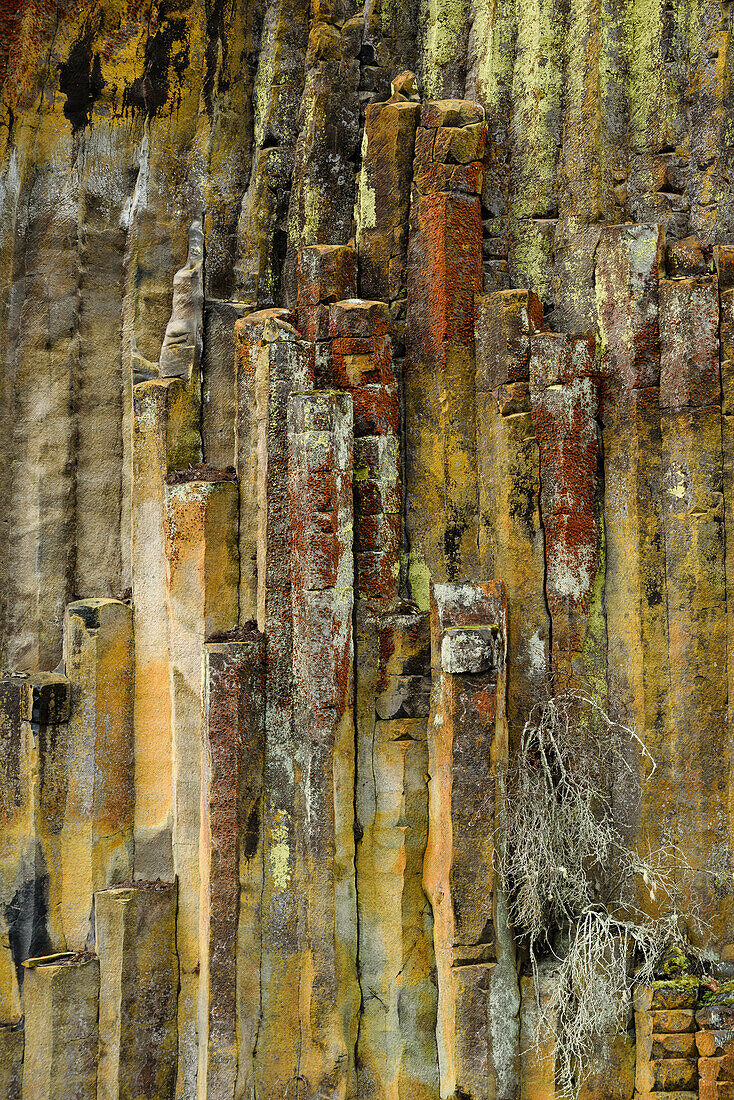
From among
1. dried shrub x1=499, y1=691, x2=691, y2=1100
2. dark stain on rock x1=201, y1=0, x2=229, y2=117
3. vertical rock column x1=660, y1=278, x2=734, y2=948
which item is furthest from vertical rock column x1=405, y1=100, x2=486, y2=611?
→ dark stain on rock x1=201, y1=0, x2=229, y2=117

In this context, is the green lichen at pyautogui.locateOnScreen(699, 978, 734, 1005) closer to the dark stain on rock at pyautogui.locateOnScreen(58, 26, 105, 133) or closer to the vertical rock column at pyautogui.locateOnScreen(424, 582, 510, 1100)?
the vertical rock column at pyautogui.locateOnScreen(424, 582, 510, 1100)

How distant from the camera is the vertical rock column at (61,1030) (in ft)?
22.7

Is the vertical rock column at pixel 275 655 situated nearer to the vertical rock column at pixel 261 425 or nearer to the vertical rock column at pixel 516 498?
the vertical rock column at pixel 261 425

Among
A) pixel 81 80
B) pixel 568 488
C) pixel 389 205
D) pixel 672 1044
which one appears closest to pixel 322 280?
pixel 389 205

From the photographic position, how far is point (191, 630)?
7137 mm

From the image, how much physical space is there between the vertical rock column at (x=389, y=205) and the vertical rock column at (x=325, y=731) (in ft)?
3.66

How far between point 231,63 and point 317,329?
110 inches

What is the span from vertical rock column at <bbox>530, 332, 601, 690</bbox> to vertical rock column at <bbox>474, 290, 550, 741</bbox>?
0.08 meters

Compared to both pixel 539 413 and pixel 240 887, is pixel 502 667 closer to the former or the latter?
pixel 539 413

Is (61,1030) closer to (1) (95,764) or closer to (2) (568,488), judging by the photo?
(1) (95,764)

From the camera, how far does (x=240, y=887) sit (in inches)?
261

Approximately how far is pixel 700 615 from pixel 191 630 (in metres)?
3.42

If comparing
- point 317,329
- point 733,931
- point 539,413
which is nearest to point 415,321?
point 317,329

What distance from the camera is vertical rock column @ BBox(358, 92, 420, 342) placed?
24.1 ft
